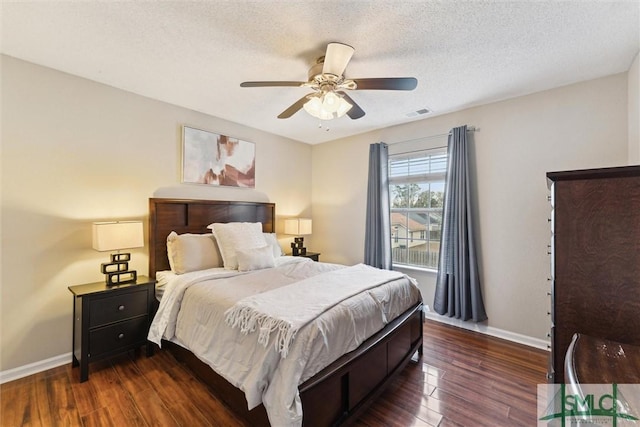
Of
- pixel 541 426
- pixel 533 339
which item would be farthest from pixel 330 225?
pixel 541 426

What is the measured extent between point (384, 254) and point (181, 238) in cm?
266

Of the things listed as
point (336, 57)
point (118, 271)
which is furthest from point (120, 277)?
point (336, 57)

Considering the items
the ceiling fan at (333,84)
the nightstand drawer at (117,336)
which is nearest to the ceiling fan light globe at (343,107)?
the ceiling fan at (333,84)

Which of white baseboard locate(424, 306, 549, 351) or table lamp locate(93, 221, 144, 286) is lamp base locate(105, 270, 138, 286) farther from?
white baseboard locate(424, 306, 549, 351)

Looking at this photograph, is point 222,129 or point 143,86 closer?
point 143,86

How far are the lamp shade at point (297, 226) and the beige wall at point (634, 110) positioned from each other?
3.57 meters

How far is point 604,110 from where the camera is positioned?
2.48 metres

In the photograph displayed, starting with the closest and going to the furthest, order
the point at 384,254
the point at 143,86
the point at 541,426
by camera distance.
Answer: the point at 541,426 → the point at 143,86 → the point at 384,254

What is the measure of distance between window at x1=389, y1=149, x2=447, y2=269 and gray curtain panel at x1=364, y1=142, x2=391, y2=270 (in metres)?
0.15

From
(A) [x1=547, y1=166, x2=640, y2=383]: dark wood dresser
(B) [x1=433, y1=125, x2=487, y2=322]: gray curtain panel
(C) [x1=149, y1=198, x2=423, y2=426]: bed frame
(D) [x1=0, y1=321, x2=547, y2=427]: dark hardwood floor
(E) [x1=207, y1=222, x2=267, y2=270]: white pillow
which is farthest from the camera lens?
(B) [x1=433, y1=125, x2=487, y2=322]: gray curtain panel

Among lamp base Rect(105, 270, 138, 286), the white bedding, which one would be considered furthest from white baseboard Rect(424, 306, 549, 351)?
lamp base Rect(105, 270, 138, 286)

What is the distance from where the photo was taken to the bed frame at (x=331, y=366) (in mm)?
1545

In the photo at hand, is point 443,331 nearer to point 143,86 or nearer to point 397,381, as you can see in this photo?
point 397,381

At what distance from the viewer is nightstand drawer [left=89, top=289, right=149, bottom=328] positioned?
2260 mm
